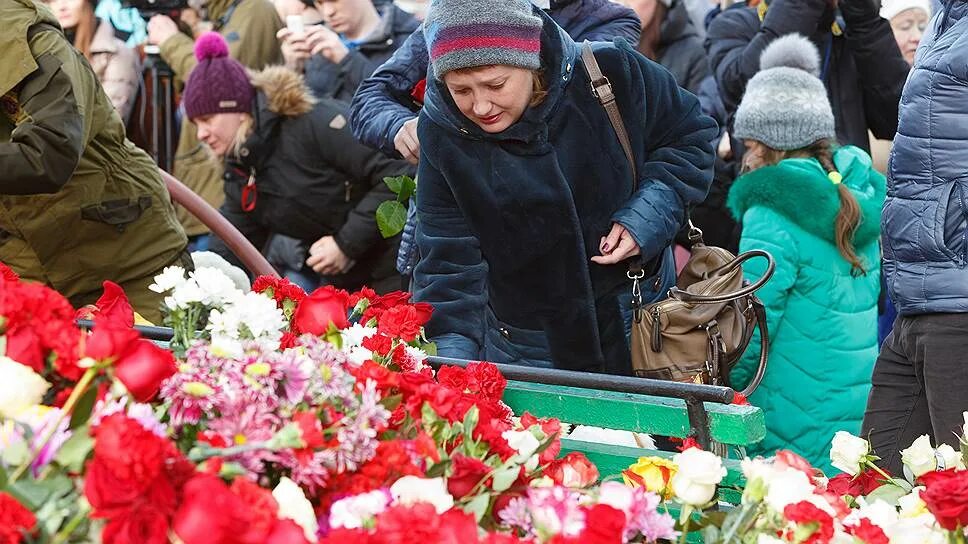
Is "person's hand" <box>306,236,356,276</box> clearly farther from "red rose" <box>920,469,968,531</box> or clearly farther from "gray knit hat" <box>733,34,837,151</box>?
"red rose" <box>920,469,968,531</box>

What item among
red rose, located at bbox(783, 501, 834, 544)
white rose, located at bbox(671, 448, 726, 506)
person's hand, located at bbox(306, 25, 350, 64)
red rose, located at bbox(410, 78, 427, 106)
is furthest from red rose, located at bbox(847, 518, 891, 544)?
person's hand, located at bbox(306, 25, 350, 64)

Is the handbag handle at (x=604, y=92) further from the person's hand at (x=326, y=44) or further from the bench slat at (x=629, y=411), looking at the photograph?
the person's hand at (x=326, y=44)

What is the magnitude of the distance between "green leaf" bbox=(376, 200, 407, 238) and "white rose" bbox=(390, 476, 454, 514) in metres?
2.62

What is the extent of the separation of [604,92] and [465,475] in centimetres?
162

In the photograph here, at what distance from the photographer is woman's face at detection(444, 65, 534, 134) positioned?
2.91 metres

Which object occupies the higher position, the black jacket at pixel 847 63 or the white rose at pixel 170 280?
the white rose at pixel 170 280

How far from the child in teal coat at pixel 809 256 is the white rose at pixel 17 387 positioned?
2.88m

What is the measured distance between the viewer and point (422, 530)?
1.33m

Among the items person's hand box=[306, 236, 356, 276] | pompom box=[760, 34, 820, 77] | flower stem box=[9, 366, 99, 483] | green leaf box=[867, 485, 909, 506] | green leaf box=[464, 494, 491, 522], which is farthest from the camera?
person's hand box=[306, 236, 356, 276]

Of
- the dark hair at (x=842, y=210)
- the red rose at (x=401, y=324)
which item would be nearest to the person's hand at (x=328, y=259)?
the dark hair at (x=842, y=210)

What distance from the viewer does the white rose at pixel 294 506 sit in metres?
1.38

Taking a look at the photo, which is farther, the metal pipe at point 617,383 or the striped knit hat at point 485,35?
the striped knit hat at point 485,35

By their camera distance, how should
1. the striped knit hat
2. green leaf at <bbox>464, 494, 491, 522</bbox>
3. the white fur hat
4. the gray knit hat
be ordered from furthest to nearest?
the white fur hat
the gray knit hat
the striped knit hat
green leaf at <bbox>464, 494, 491, 522</bbox>

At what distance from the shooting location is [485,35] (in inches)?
112
